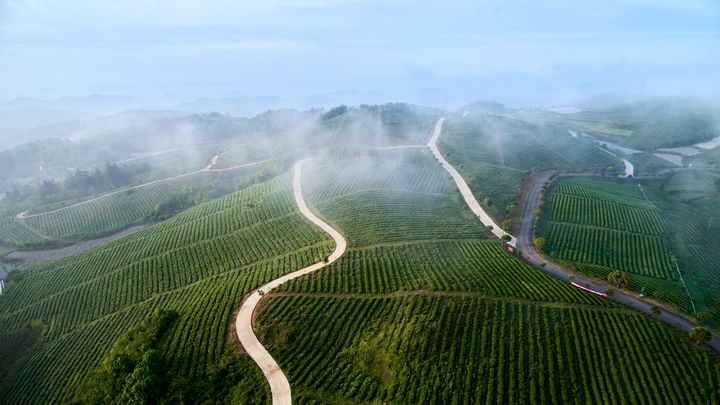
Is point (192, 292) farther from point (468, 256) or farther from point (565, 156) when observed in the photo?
point (565, 156)

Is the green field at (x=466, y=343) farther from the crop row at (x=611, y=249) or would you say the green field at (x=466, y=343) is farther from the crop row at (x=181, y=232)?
the crop row at (x=181, y=232)

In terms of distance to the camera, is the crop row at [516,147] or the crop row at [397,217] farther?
the crop row at [516,147]

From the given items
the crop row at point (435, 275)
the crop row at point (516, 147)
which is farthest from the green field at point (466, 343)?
the crop row at point (516, 147)

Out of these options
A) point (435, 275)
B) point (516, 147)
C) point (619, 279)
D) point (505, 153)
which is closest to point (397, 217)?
point (435, 275)

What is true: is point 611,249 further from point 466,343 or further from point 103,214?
point 103,214

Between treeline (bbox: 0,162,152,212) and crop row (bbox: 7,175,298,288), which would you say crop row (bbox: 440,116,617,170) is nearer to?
crop row (bbox: 7,175,298,288)

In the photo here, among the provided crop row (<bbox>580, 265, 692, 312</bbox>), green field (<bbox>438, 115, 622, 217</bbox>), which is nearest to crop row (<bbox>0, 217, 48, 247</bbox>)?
green field (<bbox>438, 115, 622, 217</bbox>)
